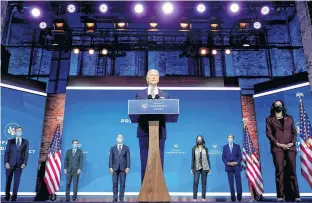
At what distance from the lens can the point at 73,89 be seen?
9617 millimetres

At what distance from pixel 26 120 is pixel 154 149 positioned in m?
7.11

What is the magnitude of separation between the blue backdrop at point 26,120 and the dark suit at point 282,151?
23.3 ft

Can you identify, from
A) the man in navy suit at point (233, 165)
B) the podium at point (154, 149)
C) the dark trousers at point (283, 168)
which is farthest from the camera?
the man in navy suit at point (233, 165)

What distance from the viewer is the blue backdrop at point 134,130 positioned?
900cm

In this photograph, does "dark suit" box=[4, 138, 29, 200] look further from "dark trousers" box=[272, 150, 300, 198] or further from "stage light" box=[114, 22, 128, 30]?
"dark trousers" box=[272, 150, 300, 198]

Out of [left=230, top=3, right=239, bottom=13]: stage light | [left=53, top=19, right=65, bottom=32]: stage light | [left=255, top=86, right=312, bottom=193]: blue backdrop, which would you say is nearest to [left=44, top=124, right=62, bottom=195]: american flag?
[left=53, top=19, right=65, bottom=32]: stage light

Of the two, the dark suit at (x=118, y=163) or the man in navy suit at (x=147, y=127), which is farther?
the dark suit at (x=118, y=163)

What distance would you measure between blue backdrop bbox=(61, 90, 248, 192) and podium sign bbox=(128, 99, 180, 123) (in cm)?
631

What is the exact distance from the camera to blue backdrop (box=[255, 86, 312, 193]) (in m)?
8.49

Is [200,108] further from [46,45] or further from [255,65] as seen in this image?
[46,45]

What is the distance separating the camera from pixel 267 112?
9.41 meters

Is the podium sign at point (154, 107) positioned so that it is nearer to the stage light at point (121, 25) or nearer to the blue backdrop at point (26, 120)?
the stage light at point (121, 25)

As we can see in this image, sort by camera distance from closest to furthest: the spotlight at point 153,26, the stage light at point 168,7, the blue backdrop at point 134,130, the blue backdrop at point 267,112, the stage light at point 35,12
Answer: the stage light at point 168,7 → the stage light at point 35,12 → the blue backdrop at point 267,112 → the spotlight at point 153,26 → the blue backdrop at point 134,130

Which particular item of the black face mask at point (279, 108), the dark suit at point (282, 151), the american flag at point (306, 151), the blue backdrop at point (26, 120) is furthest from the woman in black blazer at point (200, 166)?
the blue backdrop at point (26, 120)
